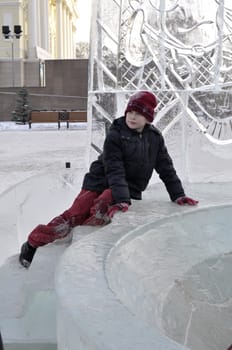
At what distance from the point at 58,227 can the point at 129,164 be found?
20.7 inches

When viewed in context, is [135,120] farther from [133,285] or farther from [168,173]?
[133,285]

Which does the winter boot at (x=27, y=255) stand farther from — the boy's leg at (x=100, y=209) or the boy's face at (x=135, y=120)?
the boy's face at (x=135, y=120)

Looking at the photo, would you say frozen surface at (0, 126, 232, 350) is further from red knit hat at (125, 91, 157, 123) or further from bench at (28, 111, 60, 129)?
bench at (28, 111, 60, 129)

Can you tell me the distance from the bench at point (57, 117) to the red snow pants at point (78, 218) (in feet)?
61.0

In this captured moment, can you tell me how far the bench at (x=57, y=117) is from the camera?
21.5 meters

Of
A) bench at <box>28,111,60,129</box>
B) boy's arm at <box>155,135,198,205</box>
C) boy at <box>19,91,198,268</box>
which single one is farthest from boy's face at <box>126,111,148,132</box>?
bench at <box>28,111,60,129</box>

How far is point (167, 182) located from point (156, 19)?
3.43 m

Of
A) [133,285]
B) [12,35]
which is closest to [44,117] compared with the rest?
[12,35]

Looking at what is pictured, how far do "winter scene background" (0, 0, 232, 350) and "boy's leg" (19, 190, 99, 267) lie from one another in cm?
7

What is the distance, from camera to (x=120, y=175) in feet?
9.34

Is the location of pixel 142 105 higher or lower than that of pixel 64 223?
higher

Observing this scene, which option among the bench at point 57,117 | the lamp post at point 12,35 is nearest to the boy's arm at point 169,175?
the bench at point 57,117

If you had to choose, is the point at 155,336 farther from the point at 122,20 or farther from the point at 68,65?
the point at 68,65

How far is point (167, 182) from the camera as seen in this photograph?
3154mm
